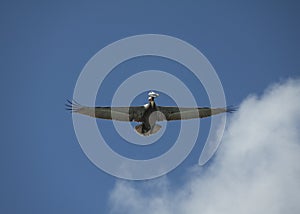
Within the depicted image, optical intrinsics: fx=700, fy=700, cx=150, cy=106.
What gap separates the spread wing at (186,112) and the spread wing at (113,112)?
162 centimetres

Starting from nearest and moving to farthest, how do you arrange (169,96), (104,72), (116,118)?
(116,118) < (169,96) < (104,72)

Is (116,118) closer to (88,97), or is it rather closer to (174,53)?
(88,97)

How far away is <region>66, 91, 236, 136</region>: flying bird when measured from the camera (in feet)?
163

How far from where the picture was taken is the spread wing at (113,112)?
4975 cm

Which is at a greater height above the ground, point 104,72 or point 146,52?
point 146,52

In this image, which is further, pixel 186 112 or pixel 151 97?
pixel 186 112

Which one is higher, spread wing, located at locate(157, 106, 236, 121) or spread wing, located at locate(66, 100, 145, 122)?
spread wing, located at locate(157, 106, 236, 121)

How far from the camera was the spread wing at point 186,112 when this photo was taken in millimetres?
50875

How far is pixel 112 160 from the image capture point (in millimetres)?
58625

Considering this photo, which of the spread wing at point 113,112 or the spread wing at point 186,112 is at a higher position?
the spread wing at point 186,112

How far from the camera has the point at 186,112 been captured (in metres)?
51.8

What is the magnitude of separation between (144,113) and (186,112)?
360 centimetres

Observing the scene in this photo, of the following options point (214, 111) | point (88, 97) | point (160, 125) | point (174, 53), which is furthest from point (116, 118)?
point (174, 53)

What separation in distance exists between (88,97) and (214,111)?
1474cm
